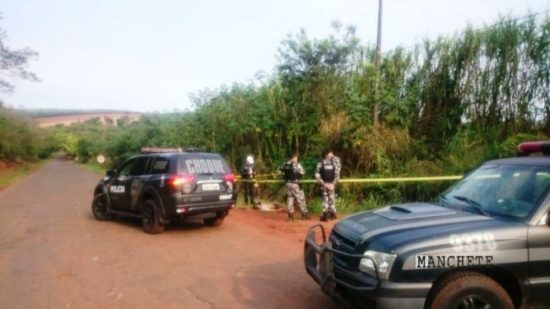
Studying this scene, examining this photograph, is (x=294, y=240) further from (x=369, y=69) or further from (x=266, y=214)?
(x=369, y=69)

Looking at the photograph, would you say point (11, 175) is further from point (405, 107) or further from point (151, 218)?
point (405, 107)

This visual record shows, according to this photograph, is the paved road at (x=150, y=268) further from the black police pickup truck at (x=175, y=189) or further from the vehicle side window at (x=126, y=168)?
the vehicle side window at (x=126, y=168)

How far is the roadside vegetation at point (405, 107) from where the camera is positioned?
38.7 ft

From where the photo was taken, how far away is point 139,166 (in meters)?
10.3

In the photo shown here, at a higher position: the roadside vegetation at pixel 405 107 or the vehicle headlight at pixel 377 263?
the roadside vegetation at pixel 405 107

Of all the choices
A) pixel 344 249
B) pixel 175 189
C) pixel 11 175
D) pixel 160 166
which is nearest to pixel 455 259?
pixel 344 249

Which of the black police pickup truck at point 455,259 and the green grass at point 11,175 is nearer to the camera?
the black police pickup truck at point 455,259

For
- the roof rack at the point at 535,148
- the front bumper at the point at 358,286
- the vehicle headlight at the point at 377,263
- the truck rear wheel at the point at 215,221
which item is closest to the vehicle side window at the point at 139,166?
the truck rear wheel at the point at 215,221

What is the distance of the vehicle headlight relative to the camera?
12.2 feet

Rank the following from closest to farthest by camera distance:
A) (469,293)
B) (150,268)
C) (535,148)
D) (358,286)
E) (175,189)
Answer: (469,293) < (358,286) < (535,148) < (150,268) < (175,189)

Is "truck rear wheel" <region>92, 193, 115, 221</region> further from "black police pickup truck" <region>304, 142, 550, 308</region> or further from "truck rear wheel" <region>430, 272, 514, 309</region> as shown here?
"truck rear wheel" <region>430, 272, 514, 309</region>

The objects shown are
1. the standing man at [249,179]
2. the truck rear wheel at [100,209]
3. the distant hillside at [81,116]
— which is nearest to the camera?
the truck rear wheel at [100,209]

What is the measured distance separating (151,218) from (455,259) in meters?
7.11

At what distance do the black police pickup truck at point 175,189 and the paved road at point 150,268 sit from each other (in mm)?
426
